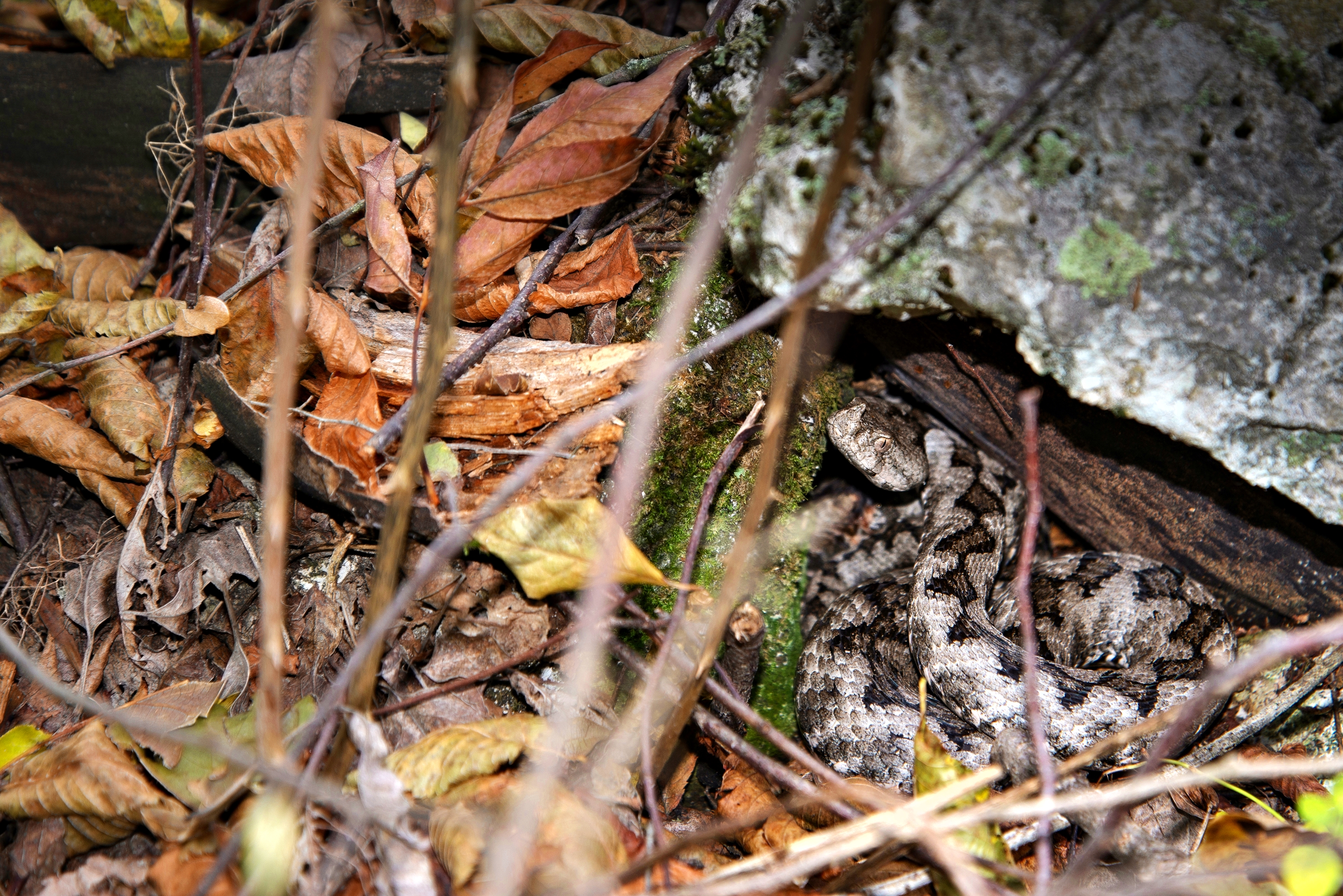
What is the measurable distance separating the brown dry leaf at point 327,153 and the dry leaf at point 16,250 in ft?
3.25

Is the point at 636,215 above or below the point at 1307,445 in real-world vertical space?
below

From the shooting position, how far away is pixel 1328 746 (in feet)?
11.5

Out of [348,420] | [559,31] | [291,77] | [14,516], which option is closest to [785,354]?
[348,420]

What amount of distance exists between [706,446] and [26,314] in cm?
275

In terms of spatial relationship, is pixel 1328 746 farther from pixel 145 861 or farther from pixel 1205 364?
pixel 145 861

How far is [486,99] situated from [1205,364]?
2853mm

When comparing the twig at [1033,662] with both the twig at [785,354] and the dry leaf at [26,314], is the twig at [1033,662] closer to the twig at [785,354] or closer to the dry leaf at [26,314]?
the twig at [785,354]

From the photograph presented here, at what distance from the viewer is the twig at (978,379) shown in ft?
12.1

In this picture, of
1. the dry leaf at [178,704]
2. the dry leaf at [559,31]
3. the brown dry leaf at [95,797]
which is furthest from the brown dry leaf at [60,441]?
the dry leaf at [559,31]

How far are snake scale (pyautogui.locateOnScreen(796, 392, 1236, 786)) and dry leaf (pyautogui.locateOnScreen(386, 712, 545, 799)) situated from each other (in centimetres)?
180

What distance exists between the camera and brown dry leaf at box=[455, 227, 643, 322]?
311cm

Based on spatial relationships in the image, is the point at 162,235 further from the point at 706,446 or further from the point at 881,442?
the point at 881,442

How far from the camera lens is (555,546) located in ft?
8.02

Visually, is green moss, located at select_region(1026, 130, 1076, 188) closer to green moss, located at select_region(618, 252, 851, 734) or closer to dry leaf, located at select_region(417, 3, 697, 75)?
green moss, located at select_region(618, 252, 851, 734)
